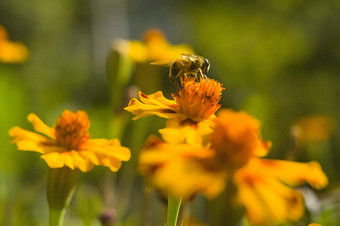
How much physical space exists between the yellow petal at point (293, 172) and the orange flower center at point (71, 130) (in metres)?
0.17

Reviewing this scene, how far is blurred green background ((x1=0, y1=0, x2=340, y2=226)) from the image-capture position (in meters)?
0.75

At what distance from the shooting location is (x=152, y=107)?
44 centimetres

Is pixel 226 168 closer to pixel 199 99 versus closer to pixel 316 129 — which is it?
pixel 199 99

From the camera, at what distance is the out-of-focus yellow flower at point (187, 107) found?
410 mm

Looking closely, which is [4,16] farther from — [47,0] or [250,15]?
[250,15]

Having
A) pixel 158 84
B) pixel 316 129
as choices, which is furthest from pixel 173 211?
pixel 316 129

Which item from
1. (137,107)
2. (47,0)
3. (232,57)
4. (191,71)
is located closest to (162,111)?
(137,107)

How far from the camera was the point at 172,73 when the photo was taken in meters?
0.55

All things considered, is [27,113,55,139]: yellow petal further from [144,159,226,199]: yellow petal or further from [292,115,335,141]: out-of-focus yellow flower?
[292,115,335,141]: out-of-focus yellow flower

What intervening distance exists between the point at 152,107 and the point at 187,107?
0.10 ft

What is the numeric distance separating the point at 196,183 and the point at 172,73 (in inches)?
10.7

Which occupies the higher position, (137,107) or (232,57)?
(137,107)

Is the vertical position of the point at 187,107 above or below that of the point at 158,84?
above

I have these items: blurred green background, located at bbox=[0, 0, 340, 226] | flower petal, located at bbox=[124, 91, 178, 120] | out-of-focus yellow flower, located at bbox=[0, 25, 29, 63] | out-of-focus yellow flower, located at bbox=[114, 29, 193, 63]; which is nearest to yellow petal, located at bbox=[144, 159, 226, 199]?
flower petal, located at bbox=[124, 91, 178, 120]
